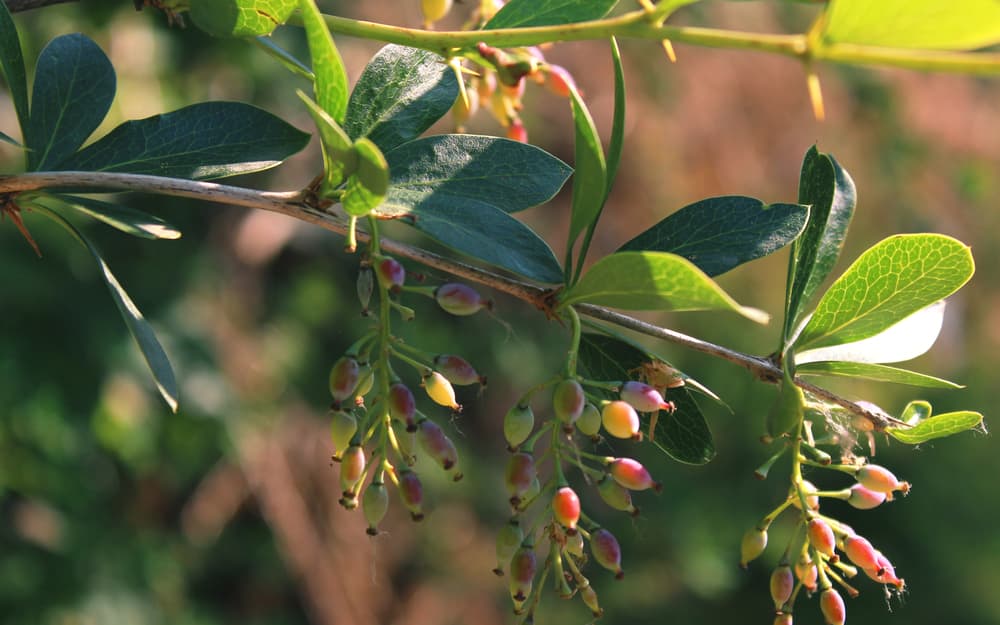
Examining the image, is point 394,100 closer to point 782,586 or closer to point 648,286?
point 648,286

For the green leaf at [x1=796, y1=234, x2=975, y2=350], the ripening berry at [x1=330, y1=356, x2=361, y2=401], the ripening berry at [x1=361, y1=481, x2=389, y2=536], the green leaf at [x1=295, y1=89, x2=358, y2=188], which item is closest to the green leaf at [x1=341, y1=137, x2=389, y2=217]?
the green leaf at [x1=295, y1=89, x2=358, y2=188]

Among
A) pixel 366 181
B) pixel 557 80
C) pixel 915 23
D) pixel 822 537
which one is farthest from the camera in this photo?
pixel 557 80

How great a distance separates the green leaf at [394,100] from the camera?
0.69 meters

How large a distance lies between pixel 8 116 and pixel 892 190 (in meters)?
2.81

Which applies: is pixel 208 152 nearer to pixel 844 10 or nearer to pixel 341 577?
pixel 844 10

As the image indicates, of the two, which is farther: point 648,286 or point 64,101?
point 64,101

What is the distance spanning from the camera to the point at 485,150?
0.70 meters

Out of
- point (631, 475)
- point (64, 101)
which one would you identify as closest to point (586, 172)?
point (631, 475)

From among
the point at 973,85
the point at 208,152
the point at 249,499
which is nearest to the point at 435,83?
the point at 208,152

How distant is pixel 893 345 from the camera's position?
77 centimetres

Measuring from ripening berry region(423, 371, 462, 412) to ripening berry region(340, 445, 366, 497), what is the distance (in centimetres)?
7

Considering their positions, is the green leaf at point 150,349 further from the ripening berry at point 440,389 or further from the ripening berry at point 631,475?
the ripening berry at point 631,475

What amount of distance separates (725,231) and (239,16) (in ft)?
1.25

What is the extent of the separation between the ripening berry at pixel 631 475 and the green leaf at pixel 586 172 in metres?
0.15
